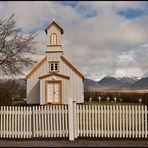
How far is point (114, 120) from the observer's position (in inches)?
420

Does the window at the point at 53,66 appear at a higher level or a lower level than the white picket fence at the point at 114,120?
higher

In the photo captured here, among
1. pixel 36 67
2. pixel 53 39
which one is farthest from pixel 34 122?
pixel 53 39

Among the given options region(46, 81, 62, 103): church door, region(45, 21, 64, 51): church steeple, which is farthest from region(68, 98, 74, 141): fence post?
region(45, 21, 64, 51): church steeple

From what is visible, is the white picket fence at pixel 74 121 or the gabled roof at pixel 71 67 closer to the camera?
the white picket fence at pixel 74 121

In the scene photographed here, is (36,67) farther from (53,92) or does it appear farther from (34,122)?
(34,122)

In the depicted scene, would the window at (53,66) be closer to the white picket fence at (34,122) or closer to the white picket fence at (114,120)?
the white picket fence at (34,122)

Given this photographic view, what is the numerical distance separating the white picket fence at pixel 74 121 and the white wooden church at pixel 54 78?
17.4 meters

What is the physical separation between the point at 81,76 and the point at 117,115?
19153 millimetres

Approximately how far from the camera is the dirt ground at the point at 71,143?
9836 mm

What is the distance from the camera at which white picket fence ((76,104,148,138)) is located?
417 inches

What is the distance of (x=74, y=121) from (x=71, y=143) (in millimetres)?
917

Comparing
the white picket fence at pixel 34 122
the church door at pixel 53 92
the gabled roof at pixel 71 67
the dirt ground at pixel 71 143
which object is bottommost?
the dirt ground at pixel 71 143

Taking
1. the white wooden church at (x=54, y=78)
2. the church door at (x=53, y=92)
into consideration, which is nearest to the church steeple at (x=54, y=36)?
the white wooden church at (x=54, y=78)

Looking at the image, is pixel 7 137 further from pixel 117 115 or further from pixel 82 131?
pixel 117 115
